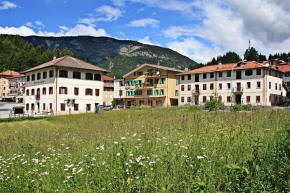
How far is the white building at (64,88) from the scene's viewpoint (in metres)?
42.9

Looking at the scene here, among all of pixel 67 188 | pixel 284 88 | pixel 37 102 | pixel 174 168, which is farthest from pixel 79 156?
pixel 284 88

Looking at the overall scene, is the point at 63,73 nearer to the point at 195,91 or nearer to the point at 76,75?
the point at 76,75

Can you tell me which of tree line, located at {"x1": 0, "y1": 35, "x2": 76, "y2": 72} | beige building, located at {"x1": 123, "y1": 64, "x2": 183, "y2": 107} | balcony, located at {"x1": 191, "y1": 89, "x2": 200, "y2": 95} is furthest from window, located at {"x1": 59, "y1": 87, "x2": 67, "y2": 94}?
tree line, located at {"x1": 0, "y1": 35, "x2": 76, "y2": 72}

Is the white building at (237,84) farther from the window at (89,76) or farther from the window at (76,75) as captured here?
the window at (76,75)

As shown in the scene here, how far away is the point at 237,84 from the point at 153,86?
2123 cm

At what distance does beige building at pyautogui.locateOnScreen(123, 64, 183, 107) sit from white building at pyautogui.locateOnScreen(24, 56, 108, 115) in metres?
17.2

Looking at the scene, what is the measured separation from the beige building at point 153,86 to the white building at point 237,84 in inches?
145

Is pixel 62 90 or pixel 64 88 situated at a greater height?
pixel 64 88

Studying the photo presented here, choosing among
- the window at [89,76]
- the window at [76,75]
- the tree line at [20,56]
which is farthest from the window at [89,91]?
the tree line at [20,56]

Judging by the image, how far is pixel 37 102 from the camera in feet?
156

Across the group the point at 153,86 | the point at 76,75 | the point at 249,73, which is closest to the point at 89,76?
the point at 76,75

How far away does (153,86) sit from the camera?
62156 millimetres

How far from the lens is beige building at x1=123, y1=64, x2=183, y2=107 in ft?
198

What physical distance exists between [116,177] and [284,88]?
6523 centimetres
